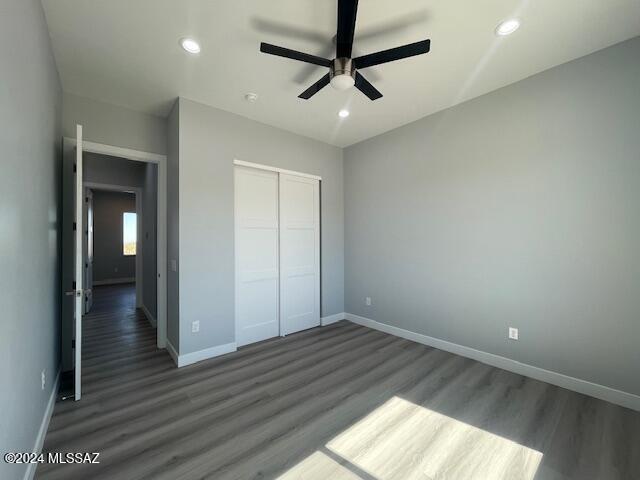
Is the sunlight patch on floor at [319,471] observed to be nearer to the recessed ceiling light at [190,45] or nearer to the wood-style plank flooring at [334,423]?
the wood-style plank flooring at [334,423]

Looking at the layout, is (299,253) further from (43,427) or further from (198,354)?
(43,427)

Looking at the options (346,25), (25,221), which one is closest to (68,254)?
(25,221)

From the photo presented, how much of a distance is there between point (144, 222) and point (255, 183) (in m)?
2.78

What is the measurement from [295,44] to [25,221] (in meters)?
2.18

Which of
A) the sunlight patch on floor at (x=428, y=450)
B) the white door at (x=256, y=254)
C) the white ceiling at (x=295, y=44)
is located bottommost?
the sunlight patch on floor at (x=428, y=450)

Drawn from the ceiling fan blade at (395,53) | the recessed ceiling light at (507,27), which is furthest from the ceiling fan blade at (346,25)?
the recessed ceiling light at (507,27)

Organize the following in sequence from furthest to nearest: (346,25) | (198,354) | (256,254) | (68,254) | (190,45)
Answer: (256,254) < (198,354) < (68,254) < (190,45) < (346,25)

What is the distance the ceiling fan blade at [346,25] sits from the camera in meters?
1.58

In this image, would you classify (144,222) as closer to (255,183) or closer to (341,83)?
(255,183)

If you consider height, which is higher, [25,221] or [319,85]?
[319,85]

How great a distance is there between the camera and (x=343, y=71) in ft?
6.53

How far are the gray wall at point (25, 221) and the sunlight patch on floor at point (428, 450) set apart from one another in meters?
1.75

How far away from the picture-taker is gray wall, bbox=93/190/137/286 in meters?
7.98

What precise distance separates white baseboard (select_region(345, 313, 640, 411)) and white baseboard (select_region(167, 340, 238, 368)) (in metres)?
2.19
